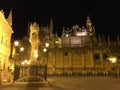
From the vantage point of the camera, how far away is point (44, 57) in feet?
159

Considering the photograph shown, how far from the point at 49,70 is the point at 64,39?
15.3m

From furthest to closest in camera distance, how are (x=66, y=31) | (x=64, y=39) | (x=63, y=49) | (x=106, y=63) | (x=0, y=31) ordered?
1. (x=66, y=31)
2. (x=64, y=39)
3. (x=63, y=49)
4. (x=106, y=63)
5. (x=0, y=31)

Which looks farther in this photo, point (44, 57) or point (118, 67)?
point (44, 57)

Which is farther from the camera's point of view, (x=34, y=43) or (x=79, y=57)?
(x=79, y=57)

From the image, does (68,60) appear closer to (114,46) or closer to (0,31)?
(114,46)

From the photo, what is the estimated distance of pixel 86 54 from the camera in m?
49.2

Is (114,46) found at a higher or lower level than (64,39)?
lower

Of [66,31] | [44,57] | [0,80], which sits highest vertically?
[66,31]

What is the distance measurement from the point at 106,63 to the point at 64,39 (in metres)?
17.7

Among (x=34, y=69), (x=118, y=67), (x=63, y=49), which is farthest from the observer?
(x=63, y=49)

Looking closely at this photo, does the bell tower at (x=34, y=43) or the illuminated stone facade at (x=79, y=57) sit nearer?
the bell tower at (x=34, y=43)

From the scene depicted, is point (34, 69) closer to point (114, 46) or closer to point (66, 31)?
point (114, 46)

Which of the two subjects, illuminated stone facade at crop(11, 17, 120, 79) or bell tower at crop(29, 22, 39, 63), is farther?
illuminated stone facade at crop(11, 17, 120, 79)

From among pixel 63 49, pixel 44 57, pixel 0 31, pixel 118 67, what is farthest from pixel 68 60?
pixel 0 31
